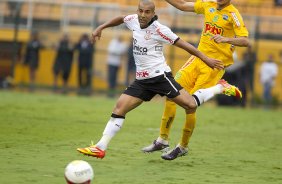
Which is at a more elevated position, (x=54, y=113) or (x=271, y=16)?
(x=271, y=16)

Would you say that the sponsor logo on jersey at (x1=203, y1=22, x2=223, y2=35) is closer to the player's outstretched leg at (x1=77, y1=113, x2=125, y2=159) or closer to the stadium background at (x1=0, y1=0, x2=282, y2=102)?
the player's outstretched leg at (x1=77, y1=113, x2=125, y2=159)

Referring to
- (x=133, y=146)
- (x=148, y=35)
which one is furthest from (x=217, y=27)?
(x=133, y=146)

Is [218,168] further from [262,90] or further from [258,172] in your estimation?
[262,90]

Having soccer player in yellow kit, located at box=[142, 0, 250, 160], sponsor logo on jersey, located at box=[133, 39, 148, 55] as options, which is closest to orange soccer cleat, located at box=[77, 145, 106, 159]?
sponsor logo on jersey, located at box=[133, 39, 148, 55]

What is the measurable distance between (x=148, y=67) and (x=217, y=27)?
1.81 m

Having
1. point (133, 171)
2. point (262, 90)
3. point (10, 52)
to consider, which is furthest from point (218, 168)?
point (10, 52)

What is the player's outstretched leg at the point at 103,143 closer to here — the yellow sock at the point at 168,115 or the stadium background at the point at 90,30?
the yellow sock at the point at 168,115

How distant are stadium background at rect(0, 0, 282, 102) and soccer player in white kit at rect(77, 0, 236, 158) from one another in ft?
53.3

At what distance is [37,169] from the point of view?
9.98 metres

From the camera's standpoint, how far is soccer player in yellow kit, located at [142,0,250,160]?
39.6 ft

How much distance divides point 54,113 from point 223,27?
7.60 metres

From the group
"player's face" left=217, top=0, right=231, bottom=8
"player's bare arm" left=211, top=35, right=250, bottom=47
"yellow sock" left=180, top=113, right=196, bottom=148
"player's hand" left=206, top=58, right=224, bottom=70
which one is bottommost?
"yellow sock" left=180, top=113, right=196, bottom=148

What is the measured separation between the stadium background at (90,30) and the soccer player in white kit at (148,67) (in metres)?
16.2

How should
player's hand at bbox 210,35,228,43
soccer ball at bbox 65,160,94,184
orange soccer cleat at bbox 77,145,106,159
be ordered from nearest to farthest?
1. soccer ball at bbox 65,160,94,184
2. orange soccer cleat at bbox 77,145,106,159
3. player's hand at bbox 210,35,228,43
